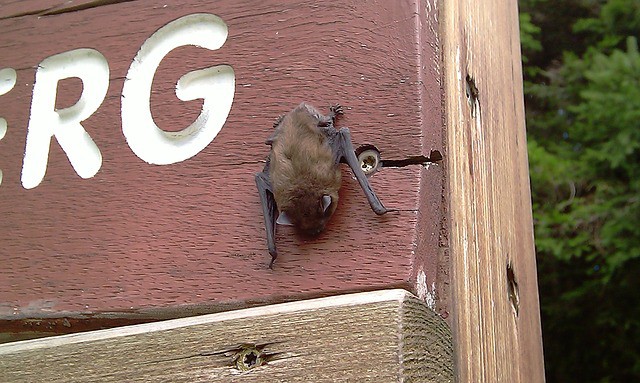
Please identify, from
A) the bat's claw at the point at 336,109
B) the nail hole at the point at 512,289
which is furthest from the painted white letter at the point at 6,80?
the nail hole at the point at 512,289

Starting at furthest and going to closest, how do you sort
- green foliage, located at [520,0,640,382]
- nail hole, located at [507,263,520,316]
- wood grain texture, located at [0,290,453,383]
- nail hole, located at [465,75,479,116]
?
green foliage, located at [520,0,640,382], nail hole, located at [507,263,520,316], nail hole, located at [465,75,479,116], wood grain texture, located at [0,290,453,383]

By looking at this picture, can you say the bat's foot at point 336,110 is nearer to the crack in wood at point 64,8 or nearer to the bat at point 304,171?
the bat at point 304,171

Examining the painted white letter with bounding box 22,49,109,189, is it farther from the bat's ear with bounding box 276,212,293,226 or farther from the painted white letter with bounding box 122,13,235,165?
the bat's ear with bounding box 276,212,293,226

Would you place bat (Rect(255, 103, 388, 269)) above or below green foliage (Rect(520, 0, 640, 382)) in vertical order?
below

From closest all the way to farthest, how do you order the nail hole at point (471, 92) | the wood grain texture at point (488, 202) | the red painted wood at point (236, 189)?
the red painted wood at point (236, 189) < the wood grain texture at point (488, 202) < the nail hole at point (471, 92)

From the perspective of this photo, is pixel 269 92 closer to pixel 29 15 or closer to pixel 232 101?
pixel 232 101

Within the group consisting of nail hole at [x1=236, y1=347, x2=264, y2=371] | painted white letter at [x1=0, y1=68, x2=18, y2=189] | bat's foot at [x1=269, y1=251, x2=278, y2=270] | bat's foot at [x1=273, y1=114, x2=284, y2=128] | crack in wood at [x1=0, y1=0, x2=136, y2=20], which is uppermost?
crack in wood at [x1=0, y1=0, x2=136, y2=20]

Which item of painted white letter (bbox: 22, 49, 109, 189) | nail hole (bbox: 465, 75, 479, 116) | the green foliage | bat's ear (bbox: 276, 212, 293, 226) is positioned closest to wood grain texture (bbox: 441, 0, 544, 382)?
nail hole (bbox: 465, 75, 479, 116)

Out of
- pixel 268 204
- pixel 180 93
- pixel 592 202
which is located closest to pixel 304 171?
pixel 268 204

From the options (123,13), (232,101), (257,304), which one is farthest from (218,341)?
(123,13)
